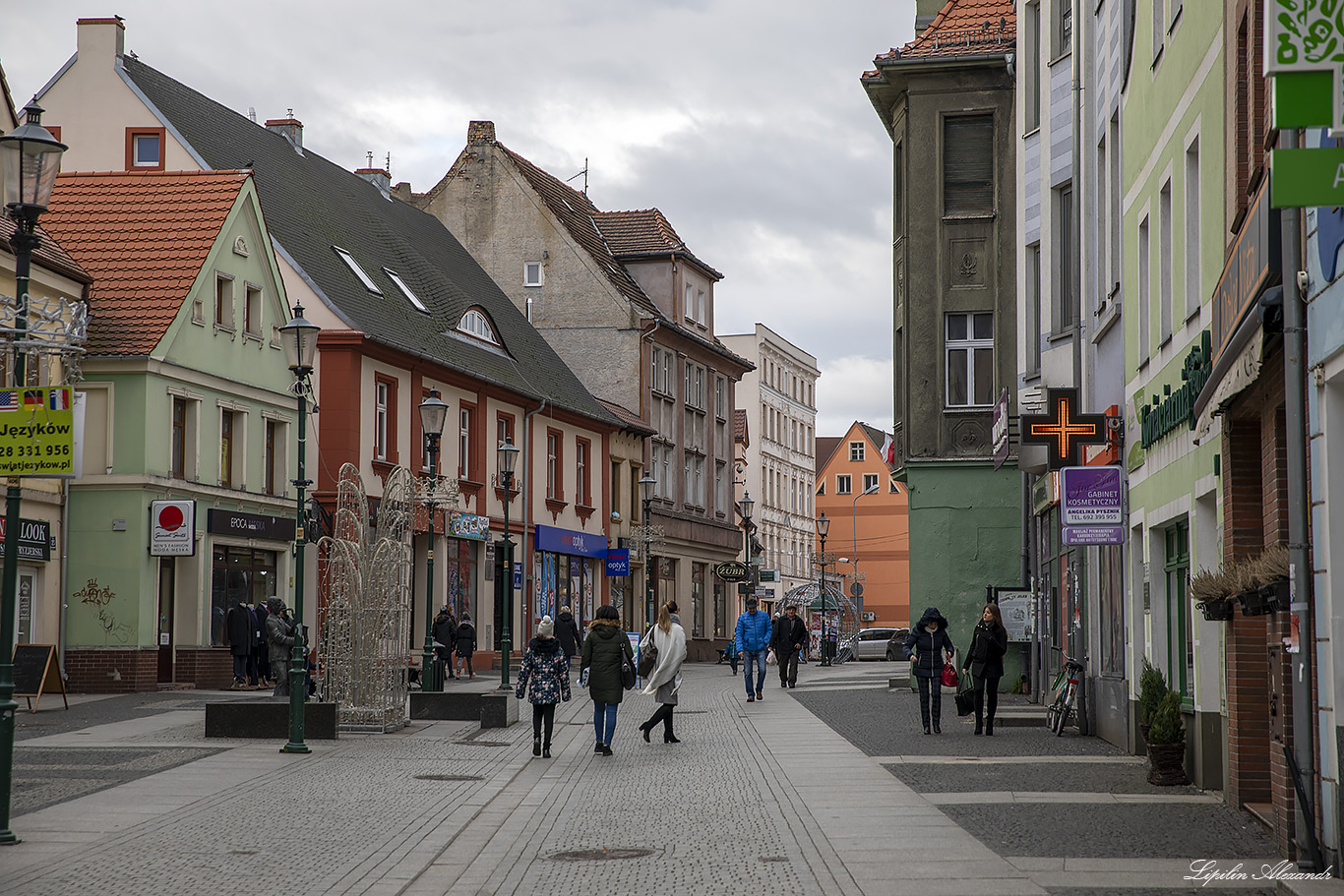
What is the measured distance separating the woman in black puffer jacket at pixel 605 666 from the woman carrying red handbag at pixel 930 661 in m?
4.39

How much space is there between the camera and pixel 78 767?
1669cm

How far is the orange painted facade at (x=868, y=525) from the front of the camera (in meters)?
111

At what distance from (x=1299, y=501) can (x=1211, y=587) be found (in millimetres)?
2436

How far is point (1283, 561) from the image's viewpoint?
33.7 feet

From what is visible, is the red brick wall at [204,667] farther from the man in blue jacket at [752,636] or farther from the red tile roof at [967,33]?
the red tile roof at [967,33]

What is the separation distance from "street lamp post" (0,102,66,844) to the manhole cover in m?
3.81

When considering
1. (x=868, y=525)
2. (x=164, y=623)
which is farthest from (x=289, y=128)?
(x=868, y=525)

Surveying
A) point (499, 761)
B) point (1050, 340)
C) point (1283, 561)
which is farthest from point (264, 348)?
point (1283, 561)

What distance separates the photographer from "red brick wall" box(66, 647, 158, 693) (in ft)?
102

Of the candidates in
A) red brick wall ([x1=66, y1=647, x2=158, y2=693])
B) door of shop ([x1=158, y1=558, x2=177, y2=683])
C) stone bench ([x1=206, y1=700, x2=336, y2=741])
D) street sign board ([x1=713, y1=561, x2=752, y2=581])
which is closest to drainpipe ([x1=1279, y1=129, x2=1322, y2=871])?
stone bench ([x1=206, y1=700, x2=336, y2=741])

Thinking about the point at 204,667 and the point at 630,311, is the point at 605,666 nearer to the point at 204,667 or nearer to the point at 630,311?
the point at 204,667

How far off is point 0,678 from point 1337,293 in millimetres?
8976

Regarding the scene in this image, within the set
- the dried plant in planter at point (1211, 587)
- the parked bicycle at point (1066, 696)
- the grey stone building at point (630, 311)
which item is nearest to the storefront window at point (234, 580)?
the parked bicycle at point (1066, 696)

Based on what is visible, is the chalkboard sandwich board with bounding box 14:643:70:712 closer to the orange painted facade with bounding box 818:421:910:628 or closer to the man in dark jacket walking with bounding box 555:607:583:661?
the man in dark jacket walking with bounding box 555:607:583:661
